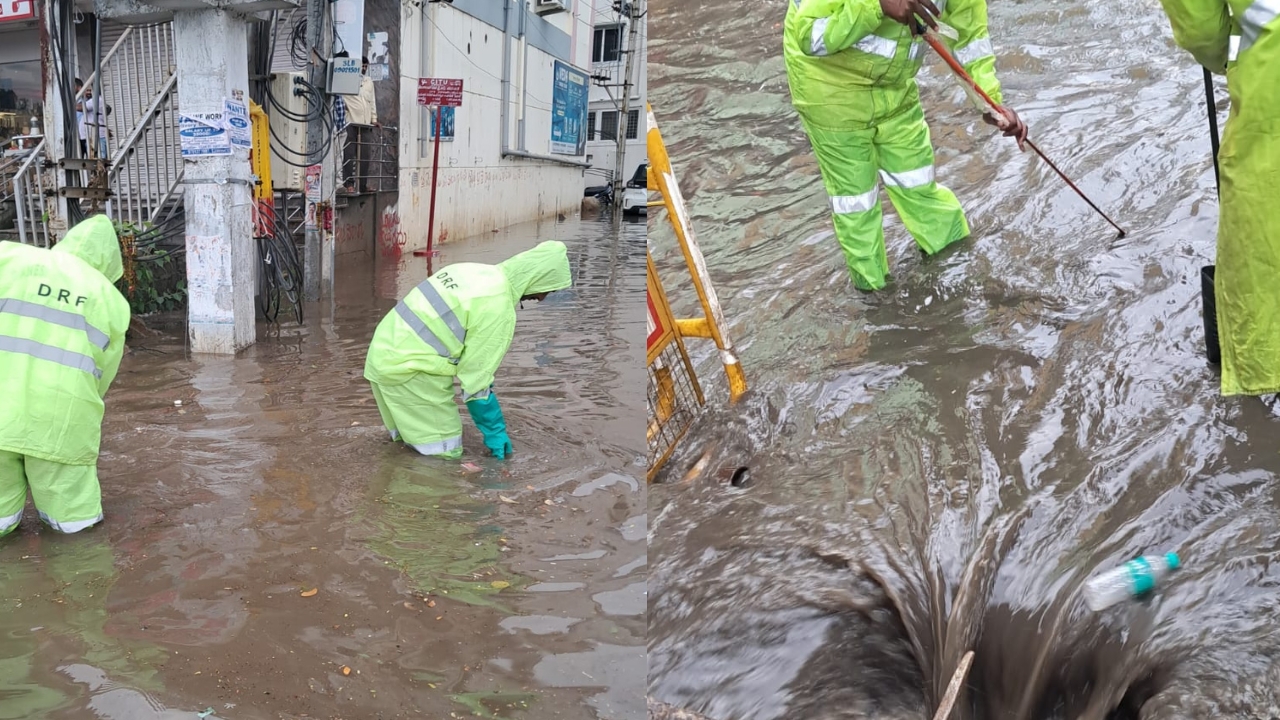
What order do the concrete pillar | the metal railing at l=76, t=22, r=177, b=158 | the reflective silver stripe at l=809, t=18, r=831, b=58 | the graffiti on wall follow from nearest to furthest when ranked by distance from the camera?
the reflective silver stripe at l=809, t=18, r=831, b=58 < the concrete pillar < the metal railing at l=76, t=22, r=177, b=158 < the graffiti on wall

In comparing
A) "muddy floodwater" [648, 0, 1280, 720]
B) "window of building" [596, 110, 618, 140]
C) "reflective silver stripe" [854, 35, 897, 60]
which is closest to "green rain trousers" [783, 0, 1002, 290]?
"reflective silver stripe" [854, 35, 897, 60]

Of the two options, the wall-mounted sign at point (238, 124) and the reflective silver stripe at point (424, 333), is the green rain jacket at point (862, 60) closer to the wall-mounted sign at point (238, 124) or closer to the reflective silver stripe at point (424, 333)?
the reflective silver stripe at point (424, 333)

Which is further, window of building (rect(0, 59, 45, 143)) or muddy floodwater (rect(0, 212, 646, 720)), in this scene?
window of building (rect(0, 59, 45, 143))

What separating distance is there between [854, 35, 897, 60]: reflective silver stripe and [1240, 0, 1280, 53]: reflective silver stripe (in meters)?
1.81

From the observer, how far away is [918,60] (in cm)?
424

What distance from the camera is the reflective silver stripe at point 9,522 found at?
12.5ft

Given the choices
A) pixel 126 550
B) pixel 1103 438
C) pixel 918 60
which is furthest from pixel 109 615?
pixel 918 60

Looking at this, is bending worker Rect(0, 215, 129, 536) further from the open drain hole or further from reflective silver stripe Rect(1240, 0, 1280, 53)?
reflective silver stripe Rect(1240, 0, 1280, 53)

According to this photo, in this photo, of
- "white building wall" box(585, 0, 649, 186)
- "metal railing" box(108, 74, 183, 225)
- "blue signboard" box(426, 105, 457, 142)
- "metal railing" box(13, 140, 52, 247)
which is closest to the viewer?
"metal railing" box(108, 74, 183, 225)

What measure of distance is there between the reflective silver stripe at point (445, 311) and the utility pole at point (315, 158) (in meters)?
5.22

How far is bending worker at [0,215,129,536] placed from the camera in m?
3.69

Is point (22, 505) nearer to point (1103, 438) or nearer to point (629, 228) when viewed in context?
point (1103, 438)

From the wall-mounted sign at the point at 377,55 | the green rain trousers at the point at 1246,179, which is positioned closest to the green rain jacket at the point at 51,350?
the green rain trousers at the point at 1246,179

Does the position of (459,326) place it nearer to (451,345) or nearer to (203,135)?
(451,345)
